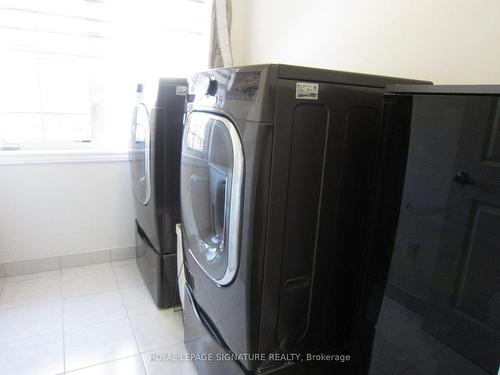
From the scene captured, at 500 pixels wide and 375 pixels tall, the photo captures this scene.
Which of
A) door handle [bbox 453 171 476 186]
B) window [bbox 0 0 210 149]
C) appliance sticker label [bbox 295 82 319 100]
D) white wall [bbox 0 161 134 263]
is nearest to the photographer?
door handle [bbox 453 171 476 186]

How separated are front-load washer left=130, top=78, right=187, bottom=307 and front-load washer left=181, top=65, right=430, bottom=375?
1.63 feet

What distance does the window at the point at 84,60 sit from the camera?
79.5 inches

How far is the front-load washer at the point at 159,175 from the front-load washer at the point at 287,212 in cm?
50

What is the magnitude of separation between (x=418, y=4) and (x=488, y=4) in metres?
0.26

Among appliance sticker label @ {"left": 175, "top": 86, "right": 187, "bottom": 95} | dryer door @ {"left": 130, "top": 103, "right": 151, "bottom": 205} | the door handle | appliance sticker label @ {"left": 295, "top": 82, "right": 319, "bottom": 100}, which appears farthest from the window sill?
the door handle

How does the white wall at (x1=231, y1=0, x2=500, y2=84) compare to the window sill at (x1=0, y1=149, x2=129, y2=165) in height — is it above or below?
A: above

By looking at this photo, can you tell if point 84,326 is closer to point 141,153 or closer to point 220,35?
point 141,153

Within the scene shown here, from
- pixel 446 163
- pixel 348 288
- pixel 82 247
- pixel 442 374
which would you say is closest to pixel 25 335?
pixel 82 247

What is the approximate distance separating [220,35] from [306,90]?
68.0 inches

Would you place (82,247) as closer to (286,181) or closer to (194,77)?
(194,77)

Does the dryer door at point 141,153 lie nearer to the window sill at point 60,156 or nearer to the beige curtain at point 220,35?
the window sill at point 60,156

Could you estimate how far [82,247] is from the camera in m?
2.39

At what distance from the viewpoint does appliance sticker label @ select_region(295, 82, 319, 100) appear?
2.72 feet

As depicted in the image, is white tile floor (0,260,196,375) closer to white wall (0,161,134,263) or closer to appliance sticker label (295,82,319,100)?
white wall (0,161,134,263)
